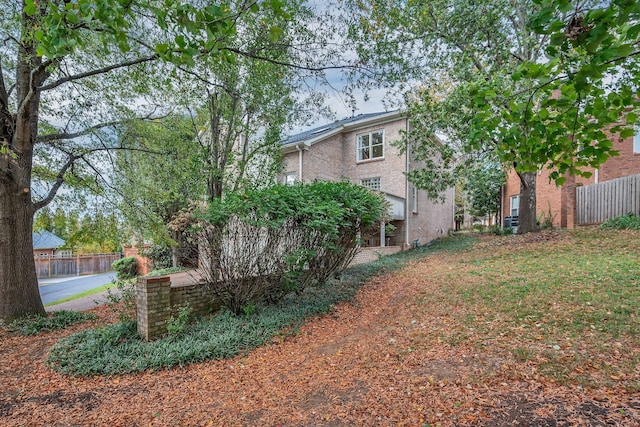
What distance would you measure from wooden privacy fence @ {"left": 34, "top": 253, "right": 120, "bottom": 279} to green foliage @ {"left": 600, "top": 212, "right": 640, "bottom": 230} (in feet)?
103

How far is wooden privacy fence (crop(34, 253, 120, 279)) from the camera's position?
2216cm

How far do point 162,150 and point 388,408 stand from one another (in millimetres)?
8415

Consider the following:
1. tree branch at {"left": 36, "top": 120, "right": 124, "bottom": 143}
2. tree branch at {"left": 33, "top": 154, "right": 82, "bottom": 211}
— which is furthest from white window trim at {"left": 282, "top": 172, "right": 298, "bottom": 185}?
tree branch at {"left": 33, "top": 154, "right": 82, "bottom": 211}

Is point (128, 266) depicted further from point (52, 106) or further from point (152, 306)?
point (152, 306)

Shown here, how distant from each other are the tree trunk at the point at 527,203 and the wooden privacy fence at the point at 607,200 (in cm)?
204

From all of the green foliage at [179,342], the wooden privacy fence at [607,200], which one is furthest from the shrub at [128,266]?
the wooden privacy fence at [607,200]

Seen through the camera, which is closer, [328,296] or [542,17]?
[542,17]

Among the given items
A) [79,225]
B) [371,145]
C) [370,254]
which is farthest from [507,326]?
[371,145]

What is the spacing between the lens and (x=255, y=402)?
11.0 feet

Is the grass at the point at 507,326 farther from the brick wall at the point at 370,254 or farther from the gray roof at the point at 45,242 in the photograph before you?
the gray roof at the point at 45,242

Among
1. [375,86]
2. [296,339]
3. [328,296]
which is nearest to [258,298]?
[296,339]

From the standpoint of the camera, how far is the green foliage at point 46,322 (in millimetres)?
5966

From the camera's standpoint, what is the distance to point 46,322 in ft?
20.7

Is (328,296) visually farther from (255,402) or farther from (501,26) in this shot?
(501,26)
